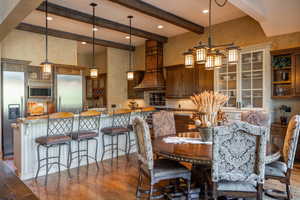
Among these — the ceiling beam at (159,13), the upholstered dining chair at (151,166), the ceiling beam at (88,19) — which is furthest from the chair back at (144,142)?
the ceiling beam at (88,19)

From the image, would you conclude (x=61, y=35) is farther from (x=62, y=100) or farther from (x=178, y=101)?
(x=178, y=101)

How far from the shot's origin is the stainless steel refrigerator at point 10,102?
4934 millimetres

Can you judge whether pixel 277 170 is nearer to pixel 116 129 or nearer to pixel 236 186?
pixel 236 186

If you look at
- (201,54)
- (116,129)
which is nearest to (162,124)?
(116,129)

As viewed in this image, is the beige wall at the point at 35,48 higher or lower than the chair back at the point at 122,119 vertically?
higher

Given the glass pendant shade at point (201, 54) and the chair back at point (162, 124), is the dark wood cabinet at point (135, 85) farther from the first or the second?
the glass pendant shade at point (201, 54)

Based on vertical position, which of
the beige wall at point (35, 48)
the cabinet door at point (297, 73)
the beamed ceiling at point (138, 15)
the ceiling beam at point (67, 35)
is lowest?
the cabinet door at point (297, 73)

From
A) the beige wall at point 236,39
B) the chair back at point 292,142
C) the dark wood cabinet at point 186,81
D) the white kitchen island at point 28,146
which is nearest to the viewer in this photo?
the chair back at point 292,142

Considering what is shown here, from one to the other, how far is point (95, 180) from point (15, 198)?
2118 mm

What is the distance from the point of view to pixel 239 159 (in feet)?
7.06

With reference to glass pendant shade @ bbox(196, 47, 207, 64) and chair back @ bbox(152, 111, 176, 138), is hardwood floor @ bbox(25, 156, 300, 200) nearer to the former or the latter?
chair back @ bbox(152, 111, 176, 138)

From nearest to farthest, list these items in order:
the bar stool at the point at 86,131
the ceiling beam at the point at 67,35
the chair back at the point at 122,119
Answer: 1. the bar stool at the point at 86,131
2. the chair back at the point at 122,119
3. the ceiling beam at the point at 67,35

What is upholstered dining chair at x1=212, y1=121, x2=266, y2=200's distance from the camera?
2.10 meters

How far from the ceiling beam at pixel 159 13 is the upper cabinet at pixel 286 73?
2.07 m
